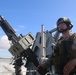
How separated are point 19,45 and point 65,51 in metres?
7.36

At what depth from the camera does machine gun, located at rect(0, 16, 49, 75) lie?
32.5 feet

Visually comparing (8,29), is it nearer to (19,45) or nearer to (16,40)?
(16,40)

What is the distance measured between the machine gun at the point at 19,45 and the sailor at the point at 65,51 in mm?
6363

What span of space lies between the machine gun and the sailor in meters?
6.36

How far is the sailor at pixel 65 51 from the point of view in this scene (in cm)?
303

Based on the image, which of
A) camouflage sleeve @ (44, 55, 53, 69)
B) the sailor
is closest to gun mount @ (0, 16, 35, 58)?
camouflage sleeve @ (44, 55, 53, 69)

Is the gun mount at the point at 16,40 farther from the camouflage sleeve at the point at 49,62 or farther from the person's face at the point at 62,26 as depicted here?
the person's face at the point at 62,26

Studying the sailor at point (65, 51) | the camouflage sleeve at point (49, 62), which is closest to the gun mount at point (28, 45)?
the camouflage sleeve at point (49, 62)

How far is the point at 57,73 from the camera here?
3287 mm

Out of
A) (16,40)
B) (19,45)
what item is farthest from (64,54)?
(16,40)

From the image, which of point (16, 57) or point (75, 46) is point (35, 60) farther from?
point (75, 46)

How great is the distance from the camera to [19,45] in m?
10.5

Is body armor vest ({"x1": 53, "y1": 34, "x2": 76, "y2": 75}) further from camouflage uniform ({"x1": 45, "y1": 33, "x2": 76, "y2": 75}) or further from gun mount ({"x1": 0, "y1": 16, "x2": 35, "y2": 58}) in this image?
gun mount ({"x1": 0, "y1": 16, "x2": 35, "y2": 58})

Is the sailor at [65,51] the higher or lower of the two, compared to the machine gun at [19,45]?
lower
